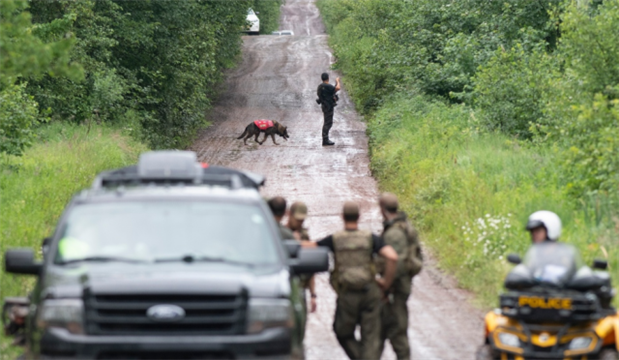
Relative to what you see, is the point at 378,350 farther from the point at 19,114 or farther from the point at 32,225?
the point at 19,114

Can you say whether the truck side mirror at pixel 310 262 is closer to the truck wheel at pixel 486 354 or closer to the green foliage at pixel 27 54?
the truck wheel at pixel 486 354

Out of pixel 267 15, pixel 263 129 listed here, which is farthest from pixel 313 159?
pixel 267 15

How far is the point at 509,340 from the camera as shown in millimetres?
7578

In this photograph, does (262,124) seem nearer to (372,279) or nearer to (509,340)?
(372,279)

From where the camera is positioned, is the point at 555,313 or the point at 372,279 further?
the point at 372,279

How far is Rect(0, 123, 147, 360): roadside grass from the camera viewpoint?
12.9 metres

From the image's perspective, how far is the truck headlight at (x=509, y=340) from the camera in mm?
7551

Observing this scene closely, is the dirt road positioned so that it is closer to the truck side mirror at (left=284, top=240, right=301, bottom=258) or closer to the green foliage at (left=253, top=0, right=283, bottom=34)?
the truck side mirror at (left=284, top=240, right=301, bottom=258)

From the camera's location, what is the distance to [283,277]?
6.88m

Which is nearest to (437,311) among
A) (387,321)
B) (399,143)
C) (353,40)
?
(387,321)

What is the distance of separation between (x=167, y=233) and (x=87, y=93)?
18805mm

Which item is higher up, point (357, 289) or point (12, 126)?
point (12, 126)

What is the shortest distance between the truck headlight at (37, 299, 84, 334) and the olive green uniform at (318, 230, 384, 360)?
2559mm

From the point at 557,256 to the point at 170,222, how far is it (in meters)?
3.14
